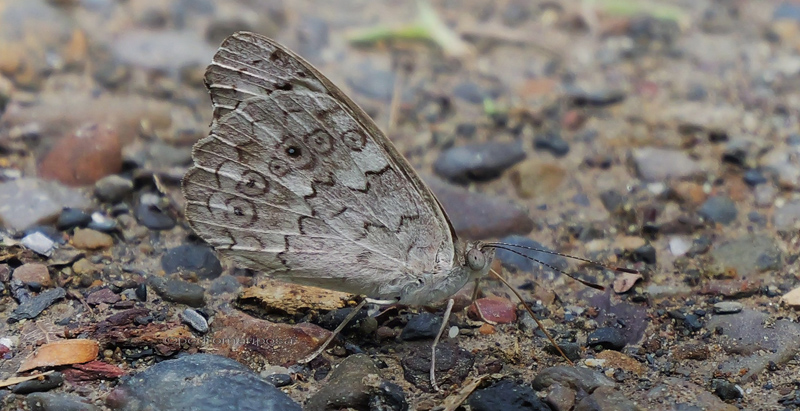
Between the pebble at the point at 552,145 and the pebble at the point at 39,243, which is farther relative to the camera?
the pebble at the point at 552,145

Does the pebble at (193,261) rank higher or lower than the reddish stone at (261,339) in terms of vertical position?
higher

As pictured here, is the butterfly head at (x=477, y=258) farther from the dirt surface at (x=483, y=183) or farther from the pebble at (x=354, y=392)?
the pebble at (x=354, y=392)

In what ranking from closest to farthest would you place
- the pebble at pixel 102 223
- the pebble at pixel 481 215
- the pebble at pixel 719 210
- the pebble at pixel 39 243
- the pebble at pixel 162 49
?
the pebble at pixel 39 243
the pebble at pixel 102 223
the pebble at pixel 481 215
the pebble at pixel 719 210
the pebble at pixel 162 49

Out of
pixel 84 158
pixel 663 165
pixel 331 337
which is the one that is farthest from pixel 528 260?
pixel 84 158

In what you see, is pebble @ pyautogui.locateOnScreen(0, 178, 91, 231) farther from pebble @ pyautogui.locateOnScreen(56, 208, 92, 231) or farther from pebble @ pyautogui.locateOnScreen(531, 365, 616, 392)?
pebble @ pyautogui.locateOnScreen(531, 365, 616, 392)

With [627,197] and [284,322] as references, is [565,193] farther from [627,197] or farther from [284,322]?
[284,322]

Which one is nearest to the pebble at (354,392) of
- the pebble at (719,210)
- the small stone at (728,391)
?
the small stone at (728,391)

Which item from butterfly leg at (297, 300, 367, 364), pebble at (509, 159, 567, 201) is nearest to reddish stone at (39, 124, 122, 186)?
butterfly leg at (297, 300, 367, 364)

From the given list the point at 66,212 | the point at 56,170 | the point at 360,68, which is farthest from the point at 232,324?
the point at 360,68
